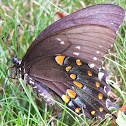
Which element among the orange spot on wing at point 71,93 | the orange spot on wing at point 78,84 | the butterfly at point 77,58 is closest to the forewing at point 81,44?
the butterfly at point 77,58

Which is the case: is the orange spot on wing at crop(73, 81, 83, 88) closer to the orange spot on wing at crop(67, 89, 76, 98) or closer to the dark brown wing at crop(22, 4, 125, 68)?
the orange spot on wing at crop(67, 89, 76, 98)

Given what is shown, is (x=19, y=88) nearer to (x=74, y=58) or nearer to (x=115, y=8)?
(x=74, y=58)

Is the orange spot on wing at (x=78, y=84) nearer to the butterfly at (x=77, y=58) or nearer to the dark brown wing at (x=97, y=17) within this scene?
the butterfly at (x=77, y=58)

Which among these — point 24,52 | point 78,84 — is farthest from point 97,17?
point 24,52

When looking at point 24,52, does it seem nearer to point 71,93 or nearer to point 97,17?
point 71,93

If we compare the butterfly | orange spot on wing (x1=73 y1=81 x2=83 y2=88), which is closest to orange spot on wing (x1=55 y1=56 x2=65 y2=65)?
the butterfly

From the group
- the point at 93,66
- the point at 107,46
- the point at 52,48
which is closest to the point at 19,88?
the point at 52,48

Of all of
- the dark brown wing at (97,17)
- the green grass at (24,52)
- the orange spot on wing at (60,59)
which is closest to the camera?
the dark brown wing at (97,17)
